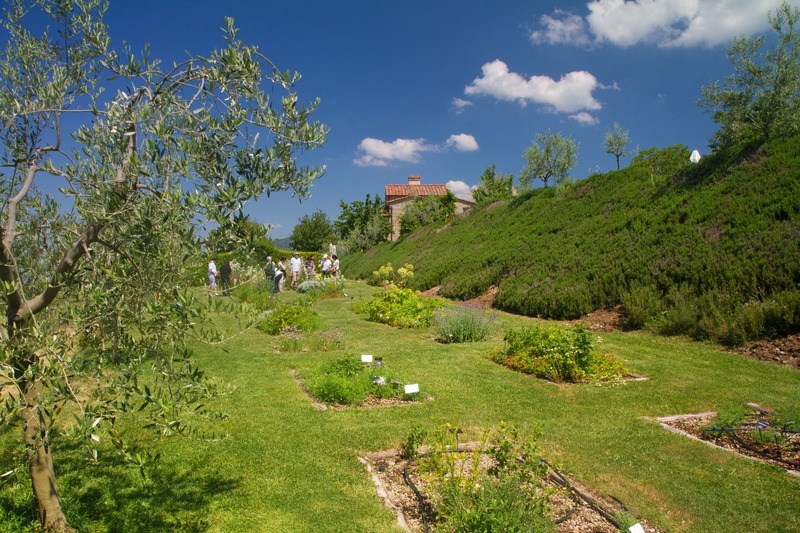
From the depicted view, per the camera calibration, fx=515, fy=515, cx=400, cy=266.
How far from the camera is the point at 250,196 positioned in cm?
304

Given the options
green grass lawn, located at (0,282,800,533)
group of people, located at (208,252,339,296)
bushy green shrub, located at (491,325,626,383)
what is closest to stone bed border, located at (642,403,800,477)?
green grass lawn, located at (0,282,800,533)

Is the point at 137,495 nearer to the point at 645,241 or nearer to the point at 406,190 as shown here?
the point at 645,241

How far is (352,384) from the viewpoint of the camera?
21.8 feet

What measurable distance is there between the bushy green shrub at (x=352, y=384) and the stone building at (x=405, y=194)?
5372 cm

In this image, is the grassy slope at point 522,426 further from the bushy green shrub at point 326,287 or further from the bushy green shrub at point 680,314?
the bushy green shrub at point 326,287

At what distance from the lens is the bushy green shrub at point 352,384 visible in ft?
21.5

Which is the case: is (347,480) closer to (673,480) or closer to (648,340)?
(673,480)

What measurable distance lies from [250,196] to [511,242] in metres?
17.9

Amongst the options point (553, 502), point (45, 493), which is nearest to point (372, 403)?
point (553, 502)

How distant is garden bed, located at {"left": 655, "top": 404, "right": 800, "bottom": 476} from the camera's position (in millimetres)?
4766

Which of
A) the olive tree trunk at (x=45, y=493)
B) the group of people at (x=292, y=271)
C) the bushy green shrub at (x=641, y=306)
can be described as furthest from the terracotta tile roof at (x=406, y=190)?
the olive tree trunk at (x=45, y=493)

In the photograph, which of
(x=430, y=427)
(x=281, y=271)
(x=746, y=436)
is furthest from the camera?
(x=281, y=271)

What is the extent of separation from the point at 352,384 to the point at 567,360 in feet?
10.6

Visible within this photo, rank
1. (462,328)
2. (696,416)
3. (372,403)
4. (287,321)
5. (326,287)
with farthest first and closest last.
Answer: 1. (326,287)
2. (287,321)
3. (462,328)
4. (372,403)
5. (696,416)
